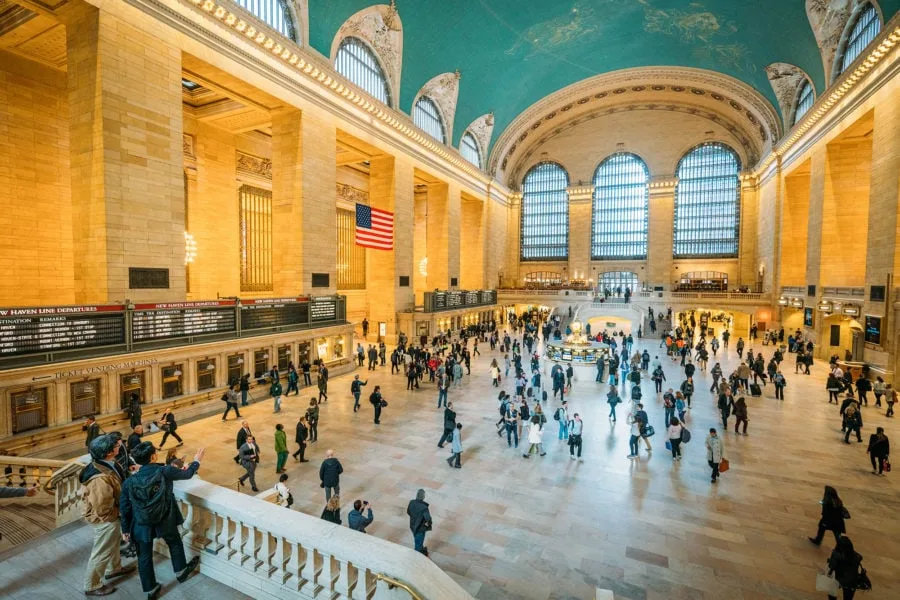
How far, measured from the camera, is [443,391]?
12172 millimetres

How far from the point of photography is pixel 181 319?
36.1ft

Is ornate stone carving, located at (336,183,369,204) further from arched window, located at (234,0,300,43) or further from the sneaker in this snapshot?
the sneaker

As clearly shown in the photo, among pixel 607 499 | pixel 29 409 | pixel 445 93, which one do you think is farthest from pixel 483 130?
pixel 29 409

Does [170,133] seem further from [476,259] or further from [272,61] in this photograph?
[476,259]

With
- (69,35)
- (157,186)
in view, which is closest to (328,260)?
(157,186)

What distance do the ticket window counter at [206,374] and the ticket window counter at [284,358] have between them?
2506 millimetres

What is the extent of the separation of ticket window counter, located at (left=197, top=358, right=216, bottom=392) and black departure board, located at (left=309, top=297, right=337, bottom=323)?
166 inches

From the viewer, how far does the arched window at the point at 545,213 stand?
134 ft

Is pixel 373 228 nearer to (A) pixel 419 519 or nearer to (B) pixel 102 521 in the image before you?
(A) pixel 419 519

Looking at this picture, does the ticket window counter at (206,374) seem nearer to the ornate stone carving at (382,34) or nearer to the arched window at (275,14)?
the arched window at (275,14)

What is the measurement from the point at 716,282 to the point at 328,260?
32.7 m

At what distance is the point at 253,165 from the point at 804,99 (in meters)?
30.6

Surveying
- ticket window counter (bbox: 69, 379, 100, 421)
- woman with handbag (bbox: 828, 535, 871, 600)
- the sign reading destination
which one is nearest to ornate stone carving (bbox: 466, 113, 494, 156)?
the sign reading destination

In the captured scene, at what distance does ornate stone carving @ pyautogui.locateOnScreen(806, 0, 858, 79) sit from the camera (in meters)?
17.9
